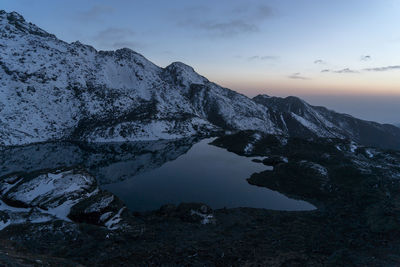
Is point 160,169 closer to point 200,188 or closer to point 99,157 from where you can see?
point 200,188

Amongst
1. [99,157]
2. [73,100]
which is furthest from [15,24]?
[99,157]

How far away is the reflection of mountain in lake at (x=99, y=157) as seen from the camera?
7443 cm

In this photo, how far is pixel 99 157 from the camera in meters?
94.0

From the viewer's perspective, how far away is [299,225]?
39281 mm

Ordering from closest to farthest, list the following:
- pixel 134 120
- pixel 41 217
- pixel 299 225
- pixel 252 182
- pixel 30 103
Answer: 1. pixel 41 217
2. pixel 299 225
3. pixel 252 182
4. pixel 30 103
5. pixel 134 120

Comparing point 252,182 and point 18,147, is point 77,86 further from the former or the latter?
point 252,182

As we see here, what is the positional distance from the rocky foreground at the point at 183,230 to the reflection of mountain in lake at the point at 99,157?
26.0 metres

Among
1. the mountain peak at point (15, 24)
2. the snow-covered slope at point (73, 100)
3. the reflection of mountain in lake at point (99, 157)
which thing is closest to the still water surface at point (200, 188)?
the reflection of mountain in lake at point (99, 157)

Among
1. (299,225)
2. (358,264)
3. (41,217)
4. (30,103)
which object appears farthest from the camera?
(30,103)

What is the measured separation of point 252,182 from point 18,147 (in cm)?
9327

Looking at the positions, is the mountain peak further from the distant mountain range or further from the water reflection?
the water reflection

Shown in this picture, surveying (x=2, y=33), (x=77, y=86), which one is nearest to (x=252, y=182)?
(x=77, y=86)

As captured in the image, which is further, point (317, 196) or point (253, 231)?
point (317, 196)

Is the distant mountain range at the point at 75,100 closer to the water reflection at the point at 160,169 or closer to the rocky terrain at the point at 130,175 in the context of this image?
the rocky terrain at the point at 130,175
